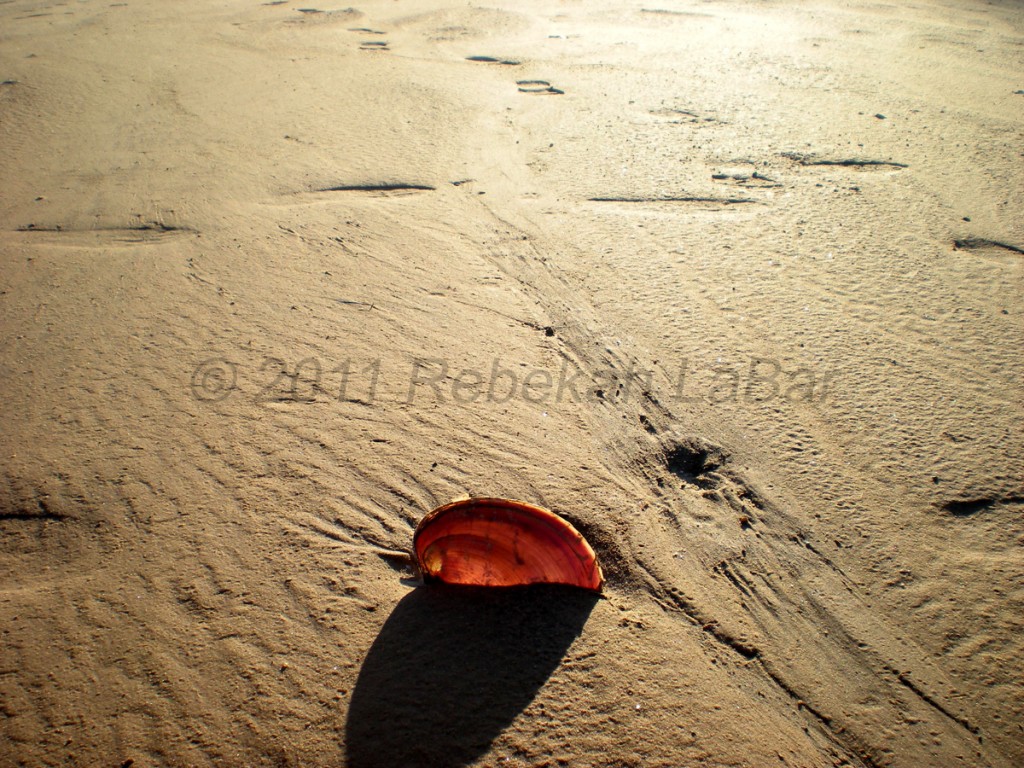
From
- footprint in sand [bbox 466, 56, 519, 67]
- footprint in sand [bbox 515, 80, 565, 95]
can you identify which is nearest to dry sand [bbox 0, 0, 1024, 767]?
footprint in sand [bbox 515, 80, 565, 95]

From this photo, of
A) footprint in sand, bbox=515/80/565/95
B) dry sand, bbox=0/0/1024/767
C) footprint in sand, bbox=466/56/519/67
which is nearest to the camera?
dry sand, bbox=0/0/1024/767

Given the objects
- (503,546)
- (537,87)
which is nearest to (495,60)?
(537,87)

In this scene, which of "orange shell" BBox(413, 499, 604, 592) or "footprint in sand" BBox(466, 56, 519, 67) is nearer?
"orange shell" BBox(413, 499, 604, 592)

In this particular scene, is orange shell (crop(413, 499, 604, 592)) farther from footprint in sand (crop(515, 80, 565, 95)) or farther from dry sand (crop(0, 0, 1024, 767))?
footprint in sand (crop(515, 80, 565, 95))

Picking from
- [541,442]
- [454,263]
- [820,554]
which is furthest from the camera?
[454,263]

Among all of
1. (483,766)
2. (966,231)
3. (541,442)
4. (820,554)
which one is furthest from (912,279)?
(483,766)

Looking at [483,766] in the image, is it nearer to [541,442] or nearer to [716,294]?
[541,442]
